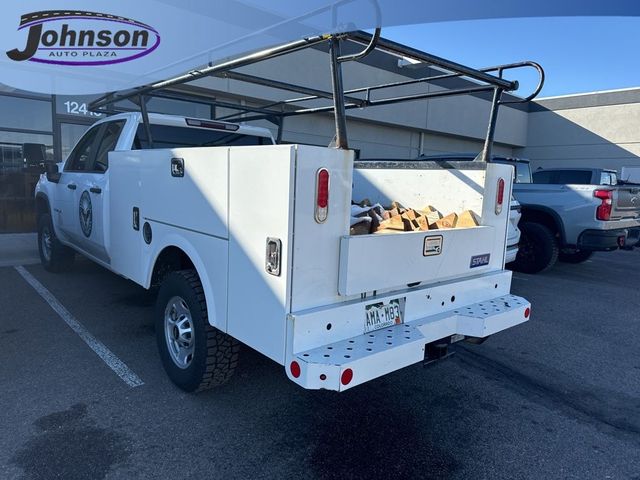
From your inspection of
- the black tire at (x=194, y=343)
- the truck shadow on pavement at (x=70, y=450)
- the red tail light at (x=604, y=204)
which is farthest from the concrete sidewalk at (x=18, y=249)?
the red tail light at (x=604, y=204)

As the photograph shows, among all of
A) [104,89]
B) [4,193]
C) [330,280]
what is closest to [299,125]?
[104,89]

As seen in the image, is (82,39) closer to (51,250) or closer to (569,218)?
(51,250)

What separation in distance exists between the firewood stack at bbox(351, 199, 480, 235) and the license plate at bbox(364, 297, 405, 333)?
0.53 m

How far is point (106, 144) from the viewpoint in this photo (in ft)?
16.5

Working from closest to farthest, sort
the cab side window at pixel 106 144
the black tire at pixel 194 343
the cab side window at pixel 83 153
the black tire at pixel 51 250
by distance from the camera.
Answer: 1. the black tire at pixel 194 343
2. the cab side window at pixel 106 144
3. the cab side window at pixel 83 153
4. the black tire at pixel 51 250

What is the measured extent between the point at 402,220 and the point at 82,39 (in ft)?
30.4

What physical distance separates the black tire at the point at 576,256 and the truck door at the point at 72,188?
8.91 metres

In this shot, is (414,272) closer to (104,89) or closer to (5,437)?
(5,437)

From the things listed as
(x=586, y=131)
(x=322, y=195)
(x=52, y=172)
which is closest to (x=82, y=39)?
(x=52, y=172)

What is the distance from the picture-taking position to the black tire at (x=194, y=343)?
10.1 feet

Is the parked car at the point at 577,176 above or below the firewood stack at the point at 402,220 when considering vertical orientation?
above

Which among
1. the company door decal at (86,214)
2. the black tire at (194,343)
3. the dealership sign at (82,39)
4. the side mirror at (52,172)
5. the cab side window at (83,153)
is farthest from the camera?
the dealership sign at (82,39)

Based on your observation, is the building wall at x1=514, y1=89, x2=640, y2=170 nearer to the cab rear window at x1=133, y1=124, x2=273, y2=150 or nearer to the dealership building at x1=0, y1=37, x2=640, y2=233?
the dealership building at x1=0, y1=37, x2=640, y2=233

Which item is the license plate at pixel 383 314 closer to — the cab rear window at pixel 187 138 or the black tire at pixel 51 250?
the cab rear window at pixel 187 138
